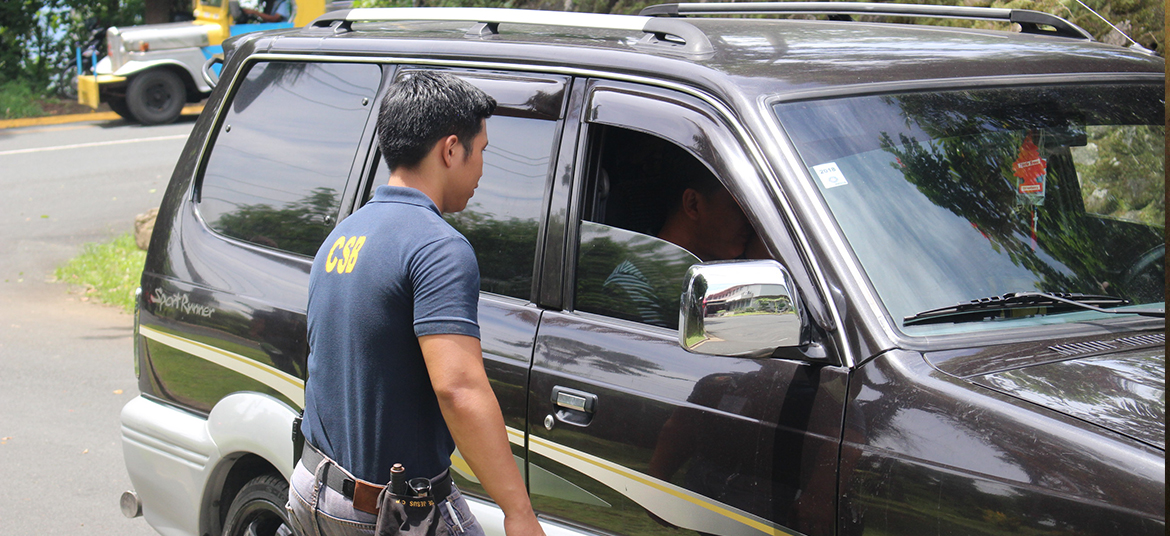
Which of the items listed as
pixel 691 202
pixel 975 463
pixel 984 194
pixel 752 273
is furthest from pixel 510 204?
pixel 975 463

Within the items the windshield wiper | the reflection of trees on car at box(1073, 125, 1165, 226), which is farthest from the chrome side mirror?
the reflection of trees on car at box(1073, 125, 1165, 226)

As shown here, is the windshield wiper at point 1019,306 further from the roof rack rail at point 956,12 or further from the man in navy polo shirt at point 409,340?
the roof rack rail at point 956,12

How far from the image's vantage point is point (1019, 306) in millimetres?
2266

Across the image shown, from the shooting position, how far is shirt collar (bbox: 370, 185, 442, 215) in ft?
7.41

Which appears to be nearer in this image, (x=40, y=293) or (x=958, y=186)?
(x=958, y=186)

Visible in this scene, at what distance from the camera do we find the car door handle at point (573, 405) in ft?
8.39

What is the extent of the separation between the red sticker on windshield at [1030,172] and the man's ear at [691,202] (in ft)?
2.80

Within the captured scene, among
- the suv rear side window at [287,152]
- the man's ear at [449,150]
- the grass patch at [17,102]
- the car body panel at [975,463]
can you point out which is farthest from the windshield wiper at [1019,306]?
the grass patch at [17,102]

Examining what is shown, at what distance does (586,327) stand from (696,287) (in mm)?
647

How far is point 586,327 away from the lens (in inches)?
105

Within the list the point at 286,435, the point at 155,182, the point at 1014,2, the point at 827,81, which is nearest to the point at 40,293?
the point at 155,182

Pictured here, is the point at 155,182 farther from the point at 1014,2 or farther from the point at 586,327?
the point at 586,327

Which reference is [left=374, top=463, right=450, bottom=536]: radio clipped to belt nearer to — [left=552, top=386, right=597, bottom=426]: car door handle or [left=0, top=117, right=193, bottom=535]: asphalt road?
[left=552, top=386, right=597, bottom=426]: car door handle

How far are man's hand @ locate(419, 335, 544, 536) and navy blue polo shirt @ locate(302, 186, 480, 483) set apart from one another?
4cm
